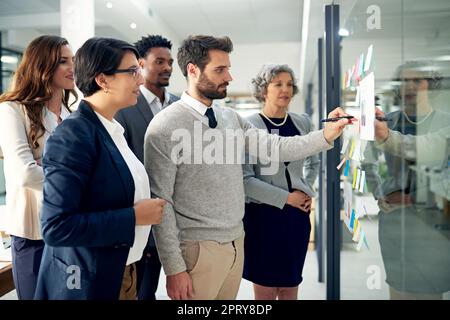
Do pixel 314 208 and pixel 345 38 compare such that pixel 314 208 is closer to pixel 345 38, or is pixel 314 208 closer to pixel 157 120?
pixel 345 38

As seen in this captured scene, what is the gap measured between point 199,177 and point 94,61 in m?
0.46

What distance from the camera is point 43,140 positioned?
1306 mm

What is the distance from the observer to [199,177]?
49.0 inches

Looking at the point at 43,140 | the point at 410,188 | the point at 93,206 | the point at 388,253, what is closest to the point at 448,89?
the point at 410,188

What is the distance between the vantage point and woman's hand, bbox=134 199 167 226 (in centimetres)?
97

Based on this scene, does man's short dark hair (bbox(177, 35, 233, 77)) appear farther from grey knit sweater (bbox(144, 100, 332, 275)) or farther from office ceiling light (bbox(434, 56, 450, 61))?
office ceiling light (bbox(434, 56, 450, 61))

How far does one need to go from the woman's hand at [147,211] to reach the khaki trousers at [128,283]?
204 millimetres

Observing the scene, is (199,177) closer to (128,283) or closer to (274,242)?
(128,283)

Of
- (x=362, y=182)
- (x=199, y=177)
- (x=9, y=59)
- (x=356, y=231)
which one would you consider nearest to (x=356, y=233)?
(x=356, y=231)

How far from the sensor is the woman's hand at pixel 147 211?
0.97 metres

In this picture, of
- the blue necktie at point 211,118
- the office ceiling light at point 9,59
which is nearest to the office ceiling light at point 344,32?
the blue necktie at point 211,118

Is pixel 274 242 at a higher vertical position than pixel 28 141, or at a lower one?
lower

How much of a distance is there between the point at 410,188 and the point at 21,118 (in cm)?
117

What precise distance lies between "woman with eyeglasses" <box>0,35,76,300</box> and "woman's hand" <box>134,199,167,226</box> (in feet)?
1.48
